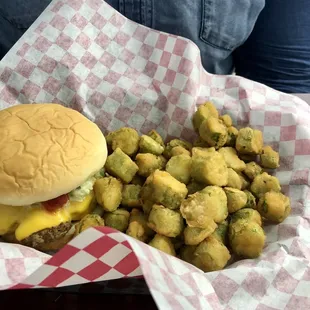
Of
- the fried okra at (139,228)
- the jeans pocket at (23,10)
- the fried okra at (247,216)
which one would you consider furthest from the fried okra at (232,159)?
the jeans pocket at (23,10)

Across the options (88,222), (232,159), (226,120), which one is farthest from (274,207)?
(88,222)

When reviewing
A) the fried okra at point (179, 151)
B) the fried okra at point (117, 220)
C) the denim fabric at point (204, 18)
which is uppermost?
the denim fabric at point (204, 18)

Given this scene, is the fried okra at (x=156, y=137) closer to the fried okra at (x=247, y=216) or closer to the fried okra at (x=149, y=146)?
the fried okra at (x=149, y=146)

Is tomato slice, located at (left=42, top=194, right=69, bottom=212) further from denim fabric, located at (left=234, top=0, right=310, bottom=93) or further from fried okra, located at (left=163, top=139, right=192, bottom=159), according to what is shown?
denim fabric, located at (left=234, top=0, right=310, bottom=93)

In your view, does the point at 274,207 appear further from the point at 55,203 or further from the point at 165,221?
the point at 55,203

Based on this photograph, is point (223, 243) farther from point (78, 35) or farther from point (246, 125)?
point (78, 35)
